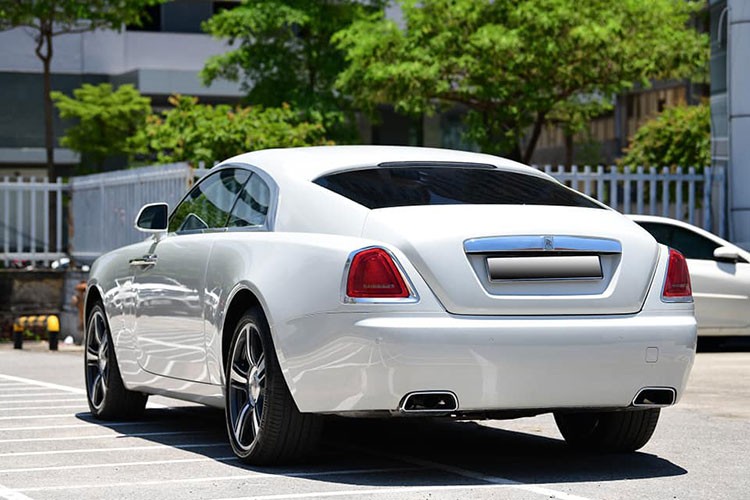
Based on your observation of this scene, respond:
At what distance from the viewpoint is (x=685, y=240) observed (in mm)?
17594

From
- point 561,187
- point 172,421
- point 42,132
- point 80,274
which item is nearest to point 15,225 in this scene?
point 80,274

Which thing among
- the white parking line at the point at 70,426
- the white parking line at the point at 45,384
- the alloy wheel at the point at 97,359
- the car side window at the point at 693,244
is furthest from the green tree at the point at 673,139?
the white parking line at the point at 70,426

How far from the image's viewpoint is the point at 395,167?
8.10 meters

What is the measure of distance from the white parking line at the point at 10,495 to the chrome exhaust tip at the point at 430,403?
1.62 m

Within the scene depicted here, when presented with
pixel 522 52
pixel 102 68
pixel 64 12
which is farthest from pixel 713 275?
pixel 102 68

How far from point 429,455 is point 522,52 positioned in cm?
2545

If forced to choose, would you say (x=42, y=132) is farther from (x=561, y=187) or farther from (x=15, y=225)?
(x=561, y=187)

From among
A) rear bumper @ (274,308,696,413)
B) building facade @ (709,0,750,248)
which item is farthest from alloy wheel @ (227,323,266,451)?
building facade @ (709,0,750,248)

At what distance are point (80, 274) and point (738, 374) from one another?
42.7ft

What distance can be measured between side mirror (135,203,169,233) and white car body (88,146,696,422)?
1.73 metres

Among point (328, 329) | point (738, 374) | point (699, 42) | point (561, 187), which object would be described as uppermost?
point (699, 42)

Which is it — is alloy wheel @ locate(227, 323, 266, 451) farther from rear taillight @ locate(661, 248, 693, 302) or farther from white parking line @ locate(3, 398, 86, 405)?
white parking line @ locate(3, 398, 86, 405)

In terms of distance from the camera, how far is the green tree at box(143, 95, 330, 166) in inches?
1319

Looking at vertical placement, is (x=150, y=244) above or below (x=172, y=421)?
above
